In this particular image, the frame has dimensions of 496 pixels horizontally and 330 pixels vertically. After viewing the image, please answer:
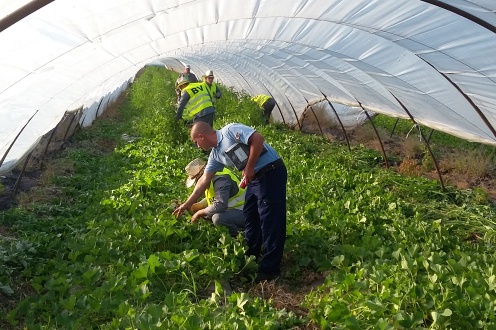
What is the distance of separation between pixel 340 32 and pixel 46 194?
175 inches

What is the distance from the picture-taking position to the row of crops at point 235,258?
3252mm

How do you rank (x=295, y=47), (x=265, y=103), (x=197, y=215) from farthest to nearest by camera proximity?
(x=265, y=103) → (x=295, y=47) → (x=197, y=215)

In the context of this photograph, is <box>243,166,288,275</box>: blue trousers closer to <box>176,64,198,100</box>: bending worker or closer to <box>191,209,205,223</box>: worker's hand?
<box>191,209,205,223</box>: worker's hand

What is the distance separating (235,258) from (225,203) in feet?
2.66

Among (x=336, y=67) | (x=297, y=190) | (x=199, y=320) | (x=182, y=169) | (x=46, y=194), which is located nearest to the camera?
(x=199, y=320)

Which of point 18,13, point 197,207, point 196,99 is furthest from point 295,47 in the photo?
point 18,13

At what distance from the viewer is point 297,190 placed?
261 inches

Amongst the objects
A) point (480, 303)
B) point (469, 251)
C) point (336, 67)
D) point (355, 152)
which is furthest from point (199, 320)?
point (355, 152)

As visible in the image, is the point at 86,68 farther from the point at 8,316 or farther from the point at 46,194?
the point at 8,316

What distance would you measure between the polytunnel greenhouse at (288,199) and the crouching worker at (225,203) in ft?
0.90

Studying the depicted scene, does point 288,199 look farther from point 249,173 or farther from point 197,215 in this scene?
point 249,173

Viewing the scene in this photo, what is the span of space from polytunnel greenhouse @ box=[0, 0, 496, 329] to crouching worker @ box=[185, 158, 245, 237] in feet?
0.90

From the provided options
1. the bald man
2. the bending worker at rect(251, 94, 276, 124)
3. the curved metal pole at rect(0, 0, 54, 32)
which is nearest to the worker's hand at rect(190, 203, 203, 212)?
the bald man

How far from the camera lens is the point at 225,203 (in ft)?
16.9
